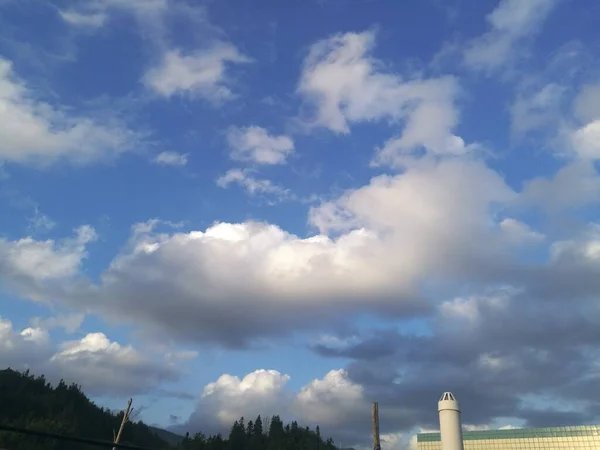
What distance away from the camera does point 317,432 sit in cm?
14925

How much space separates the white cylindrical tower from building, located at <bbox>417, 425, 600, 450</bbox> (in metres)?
116

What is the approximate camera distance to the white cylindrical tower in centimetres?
3427

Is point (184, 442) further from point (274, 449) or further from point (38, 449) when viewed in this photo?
point (38, 449)

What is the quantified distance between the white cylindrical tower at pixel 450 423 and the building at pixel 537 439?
4573 inches

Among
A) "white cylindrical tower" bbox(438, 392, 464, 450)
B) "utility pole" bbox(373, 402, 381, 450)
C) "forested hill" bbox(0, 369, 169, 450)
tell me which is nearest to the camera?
"utility pole" bbox(373, 402, 381, 450)

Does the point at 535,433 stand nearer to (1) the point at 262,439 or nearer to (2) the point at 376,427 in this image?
(1) the point at 262,439

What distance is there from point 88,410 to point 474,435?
9716 centimetres

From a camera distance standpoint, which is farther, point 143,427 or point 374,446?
point 143,427

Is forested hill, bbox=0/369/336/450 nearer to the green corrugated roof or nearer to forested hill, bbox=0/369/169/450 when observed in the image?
forested hill, bbox=0/369/169/450

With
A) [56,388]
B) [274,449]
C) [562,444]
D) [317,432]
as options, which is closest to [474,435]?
[562,444]

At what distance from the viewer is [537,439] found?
137875 mm

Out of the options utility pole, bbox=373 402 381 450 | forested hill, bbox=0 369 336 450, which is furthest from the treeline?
utility pole, bbox=373 402 381 450

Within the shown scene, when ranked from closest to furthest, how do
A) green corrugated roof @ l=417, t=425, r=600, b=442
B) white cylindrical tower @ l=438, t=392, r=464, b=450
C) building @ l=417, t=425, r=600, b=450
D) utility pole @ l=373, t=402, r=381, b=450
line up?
utility pole @ l=373, t=402, r=381, b=450, white cylindrical tower @ l=438, t=392, r=464, b=450, building @ l=417, t=425, r=600, b=450, green corrugated roof @ l=417, t=425, r=600, b=442

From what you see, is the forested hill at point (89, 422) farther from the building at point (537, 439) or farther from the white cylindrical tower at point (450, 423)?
the white cylindrical tower at point (450, 423)
